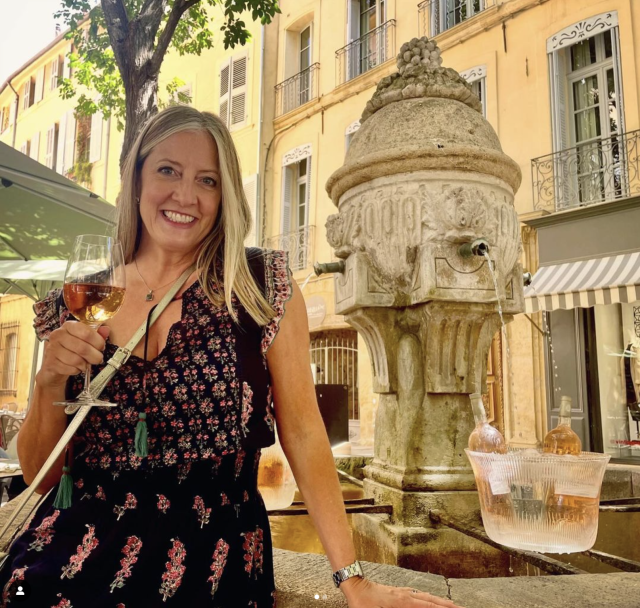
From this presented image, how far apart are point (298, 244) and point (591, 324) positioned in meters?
6.82

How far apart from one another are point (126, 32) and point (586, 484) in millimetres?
5127

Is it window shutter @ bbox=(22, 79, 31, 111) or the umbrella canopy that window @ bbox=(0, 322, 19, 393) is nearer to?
window shutter @ bbox=(22, 79, 31, 111)

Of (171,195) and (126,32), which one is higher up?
(126,32)

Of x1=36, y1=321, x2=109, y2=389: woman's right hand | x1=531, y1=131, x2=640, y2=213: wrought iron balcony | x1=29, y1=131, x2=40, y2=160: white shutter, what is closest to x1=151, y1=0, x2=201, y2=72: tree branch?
x1=36, y1=321, x2=109, y2=389: woman's right hand

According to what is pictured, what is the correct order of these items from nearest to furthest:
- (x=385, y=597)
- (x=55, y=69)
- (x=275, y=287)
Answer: (x=385, y=597) < (x=275, y=287) < (x=55, y=69)

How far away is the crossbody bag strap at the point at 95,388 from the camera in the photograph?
Answer: 3.32ft

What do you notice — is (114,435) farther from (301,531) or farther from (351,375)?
(351,375)

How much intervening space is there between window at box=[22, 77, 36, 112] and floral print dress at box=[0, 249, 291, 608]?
2608 cm

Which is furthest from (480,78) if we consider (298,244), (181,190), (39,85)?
→ (39,85)

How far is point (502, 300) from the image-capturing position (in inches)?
116

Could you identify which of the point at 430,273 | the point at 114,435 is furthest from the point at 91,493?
the point at 430,273

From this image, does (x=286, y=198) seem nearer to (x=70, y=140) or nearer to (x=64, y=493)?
(x=70, y=140)

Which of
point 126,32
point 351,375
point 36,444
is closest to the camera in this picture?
point 36,444

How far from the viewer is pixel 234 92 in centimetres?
1563
